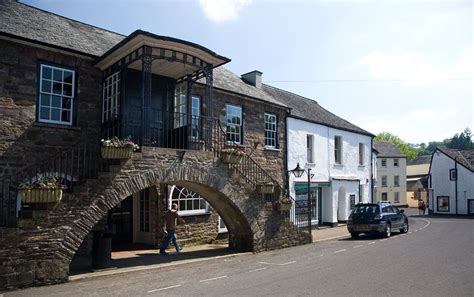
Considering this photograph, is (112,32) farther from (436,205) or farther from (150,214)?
(436,205)

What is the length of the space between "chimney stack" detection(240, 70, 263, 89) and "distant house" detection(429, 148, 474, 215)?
26.8m

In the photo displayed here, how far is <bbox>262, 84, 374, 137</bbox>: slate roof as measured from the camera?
23.0m

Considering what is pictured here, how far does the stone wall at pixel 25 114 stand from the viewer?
11117 millimetres

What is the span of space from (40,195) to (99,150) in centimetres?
362

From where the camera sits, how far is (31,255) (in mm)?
8844

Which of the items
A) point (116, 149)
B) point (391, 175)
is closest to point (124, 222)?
point (116, 149)

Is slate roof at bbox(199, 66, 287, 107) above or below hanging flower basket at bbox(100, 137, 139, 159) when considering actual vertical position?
above

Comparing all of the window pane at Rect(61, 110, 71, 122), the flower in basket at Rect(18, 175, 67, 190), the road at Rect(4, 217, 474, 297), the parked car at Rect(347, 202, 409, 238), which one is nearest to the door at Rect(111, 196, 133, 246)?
the window pane at Rect(61, 110, 71, 122)

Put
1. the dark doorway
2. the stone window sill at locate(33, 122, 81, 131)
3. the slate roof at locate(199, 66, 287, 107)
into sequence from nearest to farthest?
the stone window sill at locate(33, 122, 81, 131) → the dark doorway → the slate roof at locate(199, 66, 287, 107)

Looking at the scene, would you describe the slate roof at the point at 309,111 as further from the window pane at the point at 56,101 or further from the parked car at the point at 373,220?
the window pane at the point at 56,101

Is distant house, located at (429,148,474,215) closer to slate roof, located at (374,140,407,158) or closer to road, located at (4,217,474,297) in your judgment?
slate roof, located at (374,140,407,158)

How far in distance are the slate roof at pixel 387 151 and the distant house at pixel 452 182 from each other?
13477mm

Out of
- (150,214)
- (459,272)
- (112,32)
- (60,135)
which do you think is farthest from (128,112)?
(459,272)

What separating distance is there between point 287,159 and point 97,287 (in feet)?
44.0
